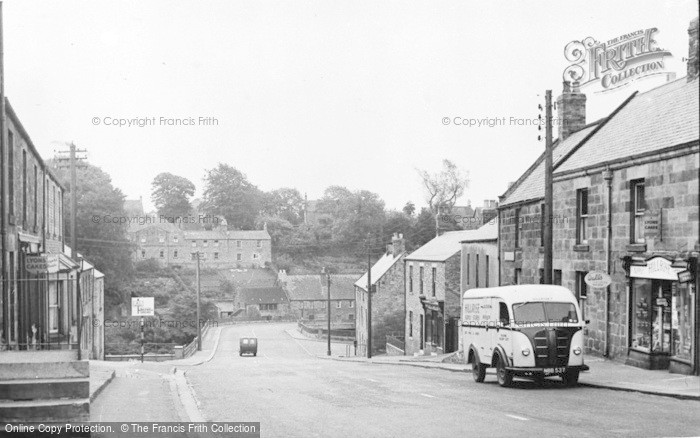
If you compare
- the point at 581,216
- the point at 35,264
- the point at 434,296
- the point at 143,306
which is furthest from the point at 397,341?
the point at 35,264

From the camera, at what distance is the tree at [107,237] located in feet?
74.0

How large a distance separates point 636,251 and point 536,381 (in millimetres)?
4321

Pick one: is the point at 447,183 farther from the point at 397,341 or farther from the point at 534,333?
the point at 534,333

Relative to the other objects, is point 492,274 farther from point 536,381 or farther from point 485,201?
point 536,381

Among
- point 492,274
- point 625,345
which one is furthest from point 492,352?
point 492,274

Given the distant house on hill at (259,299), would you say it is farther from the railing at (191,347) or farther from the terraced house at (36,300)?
the terraced house at (36,300)

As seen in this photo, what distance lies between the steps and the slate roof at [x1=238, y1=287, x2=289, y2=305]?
821 inches

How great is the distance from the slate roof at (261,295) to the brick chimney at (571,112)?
14060mm

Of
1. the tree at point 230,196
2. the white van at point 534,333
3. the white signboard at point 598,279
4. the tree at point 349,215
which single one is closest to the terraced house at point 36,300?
the tree at point 230,196

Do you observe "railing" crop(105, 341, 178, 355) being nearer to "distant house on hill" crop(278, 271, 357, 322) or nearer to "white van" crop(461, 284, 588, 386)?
"white van" crop(461, 284, 588, 386)

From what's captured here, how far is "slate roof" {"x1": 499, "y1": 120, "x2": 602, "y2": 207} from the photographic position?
28.1 meters

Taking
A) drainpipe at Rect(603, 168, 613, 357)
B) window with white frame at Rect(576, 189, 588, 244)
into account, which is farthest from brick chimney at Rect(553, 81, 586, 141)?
drainpipe at Rect(603, 168, 613, 357)

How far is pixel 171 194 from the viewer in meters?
25.0

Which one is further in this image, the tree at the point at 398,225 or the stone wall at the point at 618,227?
the tree at the point at 398,225
